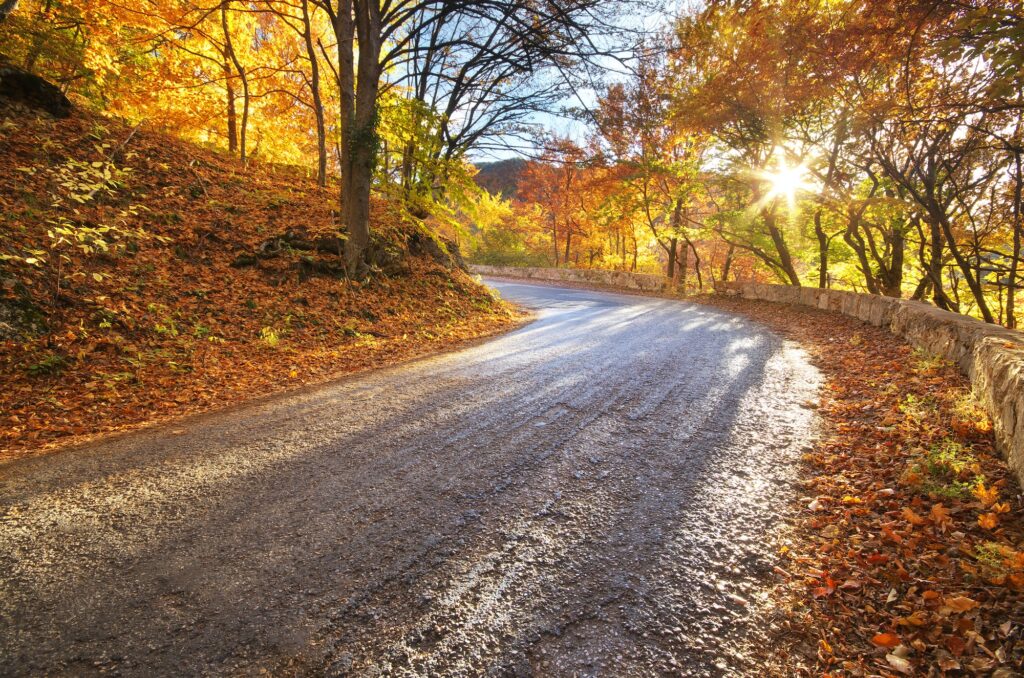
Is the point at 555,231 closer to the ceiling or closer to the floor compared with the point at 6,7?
closer to the ceiling

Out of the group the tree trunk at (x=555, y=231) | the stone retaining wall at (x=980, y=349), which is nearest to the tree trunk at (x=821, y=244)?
the stone retaining wall at (x=980, y=349)

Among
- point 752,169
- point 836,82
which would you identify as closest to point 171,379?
point 836,82

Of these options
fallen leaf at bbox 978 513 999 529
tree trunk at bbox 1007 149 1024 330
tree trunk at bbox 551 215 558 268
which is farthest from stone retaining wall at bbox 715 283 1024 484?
tree trunk at bbox 551 215 558 268

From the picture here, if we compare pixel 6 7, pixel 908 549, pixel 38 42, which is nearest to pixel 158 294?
pixel 6 7

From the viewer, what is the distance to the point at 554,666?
1.47 metres

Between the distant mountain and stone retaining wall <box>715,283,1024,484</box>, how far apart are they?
23.1 m

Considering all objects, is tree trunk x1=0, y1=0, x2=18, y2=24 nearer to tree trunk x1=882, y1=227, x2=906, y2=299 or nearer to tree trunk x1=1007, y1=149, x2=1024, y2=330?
tree trunk x1=1007, y1=149, x2=1024, y2=330

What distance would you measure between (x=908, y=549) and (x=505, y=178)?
33.2 metres

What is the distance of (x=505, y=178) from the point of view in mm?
32188

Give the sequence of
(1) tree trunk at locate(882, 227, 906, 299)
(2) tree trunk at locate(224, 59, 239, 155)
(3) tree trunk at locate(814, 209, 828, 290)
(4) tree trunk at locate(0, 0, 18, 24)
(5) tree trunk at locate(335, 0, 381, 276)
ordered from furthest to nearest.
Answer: (3) tree trunk at locate(814, 209, 828, 290)
(2) tree trunk at locate(224, 59, 239, 155)
(1) tree trunk at locate(882, 227, 906, 299)
(5) tree trunk at locate(335, 0, 381, 276)
(4) tree trunk at locate(0, 0, 18, 24)

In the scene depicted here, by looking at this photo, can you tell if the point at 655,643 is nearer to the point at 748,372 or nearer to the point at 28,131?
the point at 748,372

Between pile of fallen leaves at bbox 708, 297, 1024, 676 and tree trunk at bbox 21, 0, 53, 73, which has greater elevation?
tree trunk at bbox 21, 0, 53, 73

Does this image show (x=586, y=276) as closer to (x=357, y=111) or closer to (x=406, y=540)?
(x=357, y=111)

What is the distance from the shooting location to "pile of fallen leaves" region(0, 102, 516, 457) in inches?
147
